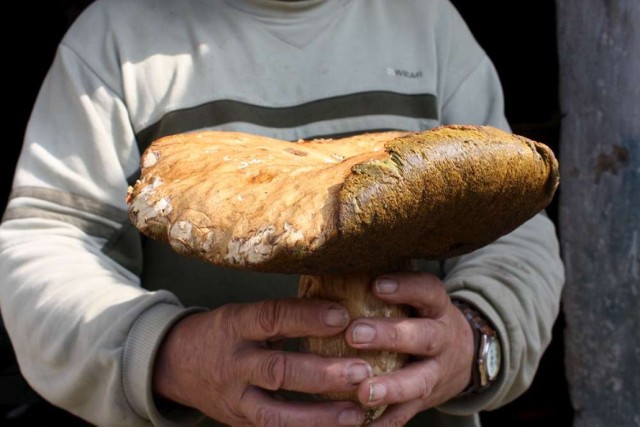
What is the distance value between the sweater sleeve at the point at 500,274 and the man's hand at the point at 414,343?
0.23 m

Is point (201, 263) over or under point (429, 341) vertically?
under

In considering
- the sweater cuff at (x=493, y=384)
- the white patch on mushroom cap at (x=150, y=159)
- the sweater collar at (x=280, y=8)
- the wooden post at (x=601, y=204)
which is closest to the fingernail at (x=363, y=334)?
the white patch on mushroom cap at (x=150, y=159)

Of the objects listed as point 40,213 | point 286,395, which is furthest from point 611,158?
point 40,213

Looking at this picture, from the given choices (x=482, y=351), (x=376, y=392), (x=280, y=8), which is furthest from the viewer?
(x=280, y=8)

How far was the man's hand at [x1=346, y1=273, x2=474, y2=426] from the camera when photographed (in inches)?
55.2

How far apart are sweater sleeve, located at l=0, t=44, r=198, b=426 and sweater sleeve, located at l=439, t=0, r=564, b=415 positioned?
2.17ft

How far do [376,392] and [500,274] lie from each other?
711 mm

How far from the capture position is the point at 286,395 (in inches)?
76.1

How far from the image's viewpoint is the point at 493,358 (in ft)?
6.10

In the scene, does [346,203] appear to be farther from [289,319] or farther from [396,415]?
[396,415]

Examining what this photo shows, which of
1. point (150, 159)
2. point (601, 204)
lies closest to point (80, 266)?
point (150, 159)

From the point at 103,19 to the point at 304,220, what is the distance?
3.77 feet

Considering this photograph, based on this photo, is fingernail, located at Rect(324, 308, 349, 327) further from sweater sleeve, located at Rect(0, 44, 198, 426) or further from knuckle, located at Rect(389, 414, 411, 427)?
sweater sleeve, located at Rect(0, 44, 198, 426)

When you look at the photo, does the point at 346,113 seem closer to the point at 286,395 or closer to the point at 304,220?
the point at 286,395
